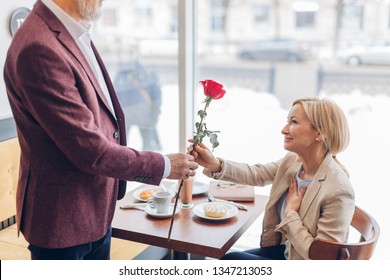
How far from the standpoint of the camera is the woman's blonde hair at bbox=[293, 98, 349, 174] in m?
1.70

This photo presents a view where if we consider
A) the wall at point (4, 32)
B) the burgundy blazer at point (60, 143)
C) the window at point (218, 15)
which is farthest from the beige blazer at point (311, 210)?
the wall at point (4, 32)

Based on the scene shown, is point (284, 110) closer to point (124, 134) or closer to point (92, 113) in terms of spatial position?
point (124, 134)

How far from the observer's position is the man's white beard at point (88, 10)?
142 centimetres

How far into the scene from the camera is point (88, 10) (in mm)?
1438

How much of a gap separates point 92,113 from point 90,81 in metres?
0.10

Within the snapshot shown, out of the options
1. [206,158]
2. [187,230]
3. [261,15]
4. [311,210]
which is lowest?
[187,230]

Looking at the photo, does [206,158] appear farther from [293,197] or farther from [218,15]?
[218,15]

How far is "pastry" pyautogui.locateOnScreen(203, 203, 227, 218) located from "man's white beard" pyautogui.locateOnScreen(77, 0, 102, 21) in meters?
0.87

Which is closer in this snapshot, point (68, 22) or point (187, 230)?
point (68, 22)

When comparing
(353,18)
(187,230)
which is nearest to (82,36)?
(187,230)

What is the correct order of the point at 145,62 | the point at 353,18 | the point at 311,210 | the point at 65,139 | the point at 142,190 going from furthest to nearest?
1. the point at 145,62
2. the point at 353,18
3. the point at 142,190
4. the point at 311,210
5. the point at 65,139

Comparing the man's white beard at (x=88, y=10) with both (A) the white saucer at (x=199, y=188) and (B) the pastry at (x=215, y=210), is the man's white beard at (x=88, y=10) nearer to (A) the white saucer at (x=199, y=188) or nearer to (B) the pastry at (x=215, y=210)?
(B) the pastry at (x=215, y=210)

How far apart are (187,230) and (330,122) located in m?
0.67

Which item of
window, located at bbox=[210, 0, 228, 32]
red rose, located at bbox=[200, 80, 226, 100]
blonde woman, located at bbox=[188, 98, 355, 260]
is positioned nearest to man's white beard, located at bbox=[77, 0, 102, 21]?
red rose, located at bbox=[200, 80, 226, 100]
